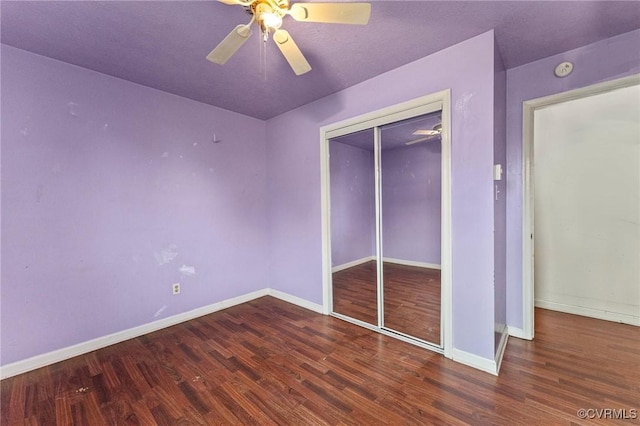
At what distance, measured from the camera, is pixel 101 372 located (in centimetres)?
203

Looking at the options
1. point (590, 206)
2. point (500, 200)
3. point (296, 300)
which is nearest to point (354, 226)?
point (296, 300)

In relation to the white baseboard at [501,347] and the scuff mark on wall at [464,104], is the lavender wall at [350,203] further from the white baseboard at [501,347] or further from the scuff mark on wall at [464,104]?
the white baseboard at [501,347]

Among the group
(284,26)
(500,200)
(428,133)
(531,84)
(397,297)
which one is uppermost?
(284,26)

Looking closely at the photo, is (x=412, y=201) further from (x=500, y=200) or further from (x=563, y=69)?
(x=563, y=69)

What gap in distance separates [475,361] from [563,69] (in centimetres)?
253

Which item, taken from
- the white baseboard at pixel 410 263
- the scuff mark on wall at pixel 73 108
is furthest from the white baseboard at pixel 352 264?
the scuff mark on wall at pixel 73 108

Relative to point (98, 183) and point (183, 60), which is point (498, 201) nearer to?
point (183, 60)

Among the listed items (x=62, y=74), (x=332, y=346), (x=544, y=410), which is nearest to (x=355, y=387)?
(x=332, y=346)

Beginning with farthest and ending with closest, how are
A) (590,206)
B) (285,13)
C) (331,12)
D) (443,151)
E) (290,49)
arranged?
(590,206) → (443,151) → (290,49) → (285,13) → (331,12)

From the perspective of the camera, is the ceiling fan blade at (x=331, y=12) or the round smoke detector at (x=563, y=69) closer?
the ceiling fan blade at (x=331, y=12)

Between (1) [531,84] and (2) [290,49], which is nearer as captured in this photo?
(2) [290,49]

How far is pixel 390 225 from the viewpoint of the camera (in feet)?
9.30

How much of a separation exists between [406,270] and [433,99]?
205 centimetres

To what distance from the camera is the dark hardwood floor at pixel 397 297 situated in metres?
2.59
